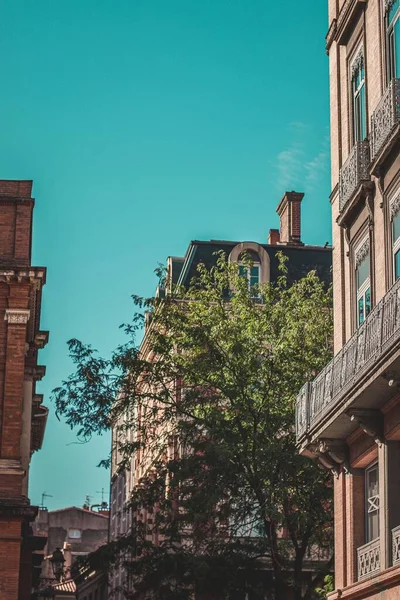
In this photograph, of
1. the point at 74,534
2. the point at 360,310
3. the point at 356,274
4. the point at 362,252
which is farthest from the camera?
the point at 74,534

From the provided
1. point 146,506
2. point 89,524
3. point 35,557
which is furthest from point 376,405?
point 89,524

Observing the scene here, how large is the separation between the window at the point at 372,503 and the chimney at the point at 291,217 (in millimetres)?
30462

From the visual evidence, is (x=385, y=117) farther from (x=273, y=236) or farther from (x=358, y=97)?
(x=273, y=236)

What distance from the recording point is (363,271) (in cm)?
2188

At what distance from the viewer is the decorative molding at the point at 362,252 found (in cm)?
2152

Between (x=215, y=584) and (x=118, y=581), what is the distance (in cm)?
3390

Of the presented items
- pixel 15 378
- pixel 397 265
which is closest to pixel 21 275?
pixel 15 378

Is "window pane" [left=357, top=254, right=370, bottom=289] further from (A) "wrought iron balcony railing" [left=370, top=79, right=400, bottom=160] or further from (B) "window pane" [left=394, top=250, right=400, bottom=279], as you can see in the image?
(A) "wrought iron balcony railing" [left=370, top=79, right=400, bottom=160]

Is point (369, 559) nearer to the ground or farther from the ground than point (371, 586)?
farther from the ground

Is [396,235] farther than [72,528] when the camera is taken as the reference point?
No

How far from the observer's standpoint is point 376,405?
19.1 metres

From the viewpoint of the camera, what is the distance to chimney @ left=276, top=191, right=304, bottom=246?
51.7 m

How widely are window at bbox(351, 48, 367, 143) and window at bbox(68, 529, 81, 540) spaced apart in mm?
71521

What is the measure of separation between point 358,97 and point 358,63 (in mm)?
671
